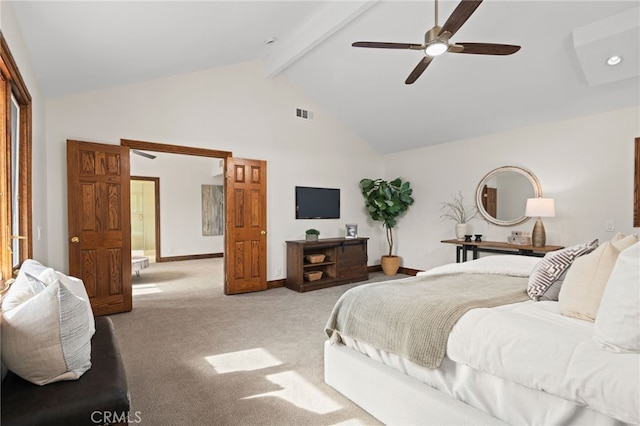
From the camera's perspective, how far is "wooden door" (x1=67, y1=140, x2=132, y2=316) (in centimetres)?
386

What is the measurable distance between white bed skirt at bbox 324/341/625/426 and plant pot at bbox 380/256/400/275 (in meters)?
4.38

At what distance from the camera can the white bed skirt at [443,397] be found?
1322 millimetres

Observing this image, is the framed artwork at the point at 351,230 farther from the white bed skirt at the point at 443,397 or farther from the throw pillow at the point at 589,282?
the throw pillow at the point at 589,282

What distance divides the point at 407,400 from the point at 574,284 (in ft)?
3.32

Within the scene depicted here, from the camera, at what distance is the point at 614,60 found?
3420 mm

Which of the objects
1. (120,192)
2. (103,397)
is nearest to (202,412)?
(103,397)

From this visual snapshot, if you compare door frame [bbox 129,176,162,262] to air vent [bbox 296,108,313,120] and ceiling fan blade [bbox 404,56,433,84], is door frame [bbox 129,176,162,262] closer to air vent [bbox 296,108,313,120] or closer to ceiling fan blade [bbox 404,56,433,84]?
air vent [bbox 296,108,313,120]

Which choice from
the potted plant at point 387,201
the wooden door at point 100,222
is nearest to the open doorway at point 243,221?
the wooden door at point 100,222

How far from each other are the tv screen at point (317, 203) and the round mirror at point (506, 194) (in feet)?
7.85

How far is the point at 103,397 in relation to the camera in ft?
4.35

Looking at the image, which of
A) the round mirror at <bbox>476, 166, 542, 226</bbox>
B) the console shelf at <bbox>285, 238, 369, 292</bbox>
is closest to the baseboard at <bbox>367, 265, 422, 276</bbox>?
the console shelf at <bbox>285, 238, 369, 292</bbox>

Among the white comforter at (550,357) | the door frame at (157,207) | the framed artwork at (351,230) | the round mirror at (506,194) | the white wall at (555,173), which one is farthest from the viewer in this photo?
the door frame at (157,207)

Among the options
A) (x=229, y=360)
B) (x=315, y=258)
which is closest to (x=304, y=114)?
(x=315, y=258)

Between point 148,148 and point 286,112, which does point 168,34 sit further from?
point 286,112
